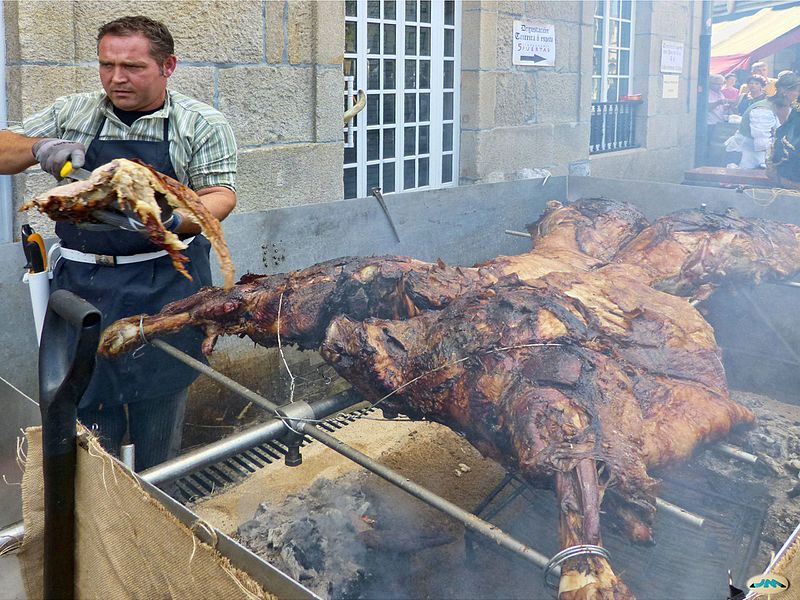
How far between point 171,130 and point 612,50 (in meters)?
10.3

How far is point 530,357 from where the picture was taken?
2.38 metres

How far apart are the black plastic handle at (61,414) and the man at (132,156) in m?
1.22

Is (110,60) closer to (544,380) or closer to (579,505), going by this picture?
(544,380)

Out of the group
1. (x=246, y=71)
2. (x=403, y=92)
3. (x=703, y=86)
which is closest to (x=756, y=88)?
(x=703, y=86)

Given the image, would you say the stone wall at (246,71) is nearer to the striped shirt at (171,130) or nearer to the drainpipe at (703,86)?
the striped shirt at (171,130)

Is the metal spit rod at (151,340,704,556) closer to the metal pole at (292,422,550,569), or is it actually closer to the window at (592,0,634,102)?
the metal pole at (292,422,550,569)

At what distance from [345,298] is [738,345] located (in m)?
3.02

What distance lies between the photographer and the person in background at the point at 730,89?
52.3 feet

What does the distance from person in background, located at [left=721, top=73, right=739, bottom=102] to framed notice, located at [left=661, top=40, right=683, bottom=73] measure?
3874 mm

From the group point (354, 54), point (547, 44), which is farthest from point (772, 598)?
point (547, 44)

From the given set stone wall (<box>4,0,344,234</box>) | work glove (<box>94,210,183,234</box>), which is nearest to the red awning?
stone wall (<box>4,0,344,234</box>)

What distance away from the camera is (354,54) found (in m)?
7.02

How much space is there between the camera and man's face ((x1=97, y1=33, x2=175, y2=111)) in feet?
9.06

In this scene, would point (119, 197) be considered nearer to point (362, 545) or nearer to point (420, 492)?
point (420, 492)
